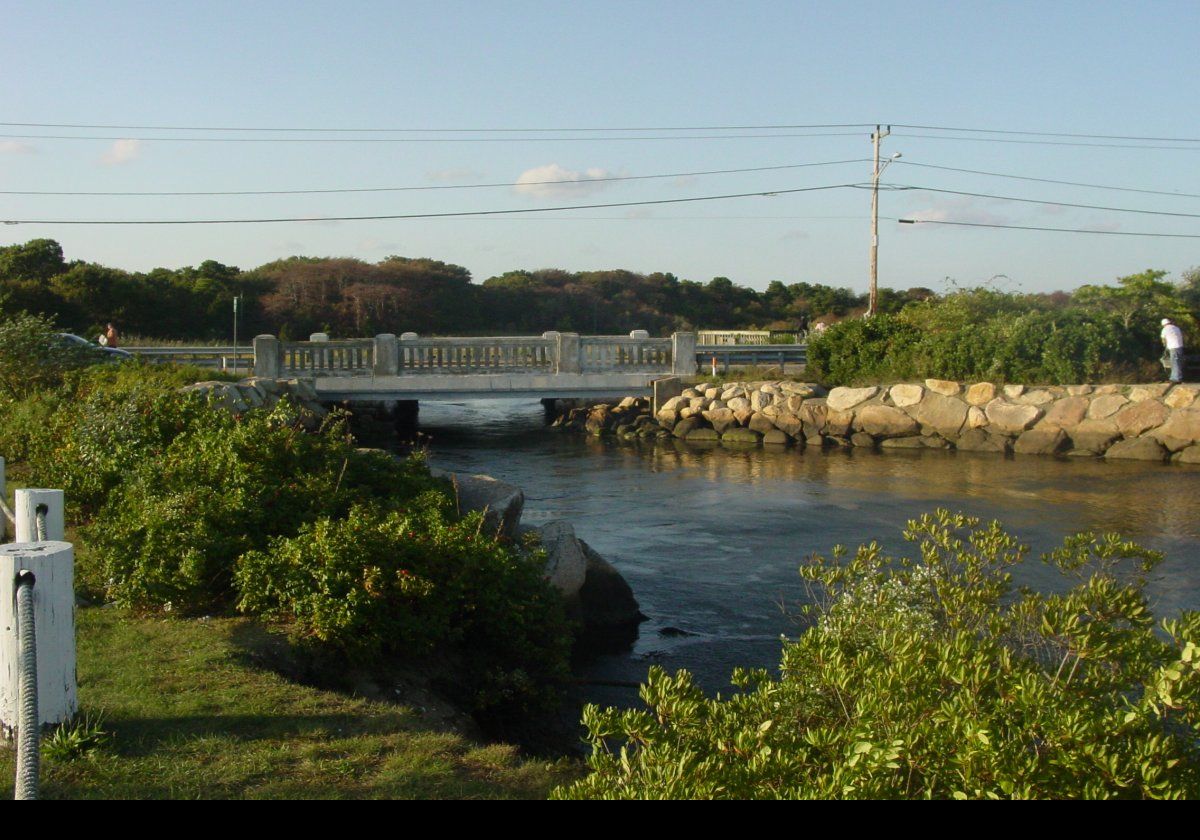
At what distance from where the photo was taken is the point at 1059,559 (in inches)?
196

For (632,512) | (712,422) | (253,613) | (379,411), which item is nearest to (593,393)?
(712,422)

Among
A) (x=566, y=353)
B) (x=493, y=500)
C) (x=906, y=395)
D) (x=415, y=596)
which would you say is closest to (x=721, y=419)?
(x=566, y=353)

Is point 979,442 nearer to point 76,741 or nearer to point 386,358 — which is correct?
point 386,358

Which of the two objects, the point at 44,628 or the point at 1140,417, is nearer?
the point at 44,628

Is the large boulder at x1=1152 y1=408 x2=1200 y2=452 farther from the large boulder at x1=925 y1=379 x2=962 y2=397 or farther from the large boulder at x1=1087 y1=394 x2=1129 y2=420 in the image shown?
the large boulder at x1=925 y1=379 x2=962 y2=397

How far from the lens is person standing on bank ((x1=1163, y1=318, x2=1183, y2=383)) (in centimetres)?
2450

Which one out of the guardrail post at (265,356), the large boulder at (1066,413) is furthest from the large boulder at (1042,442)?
the guardrail post at (265,356)

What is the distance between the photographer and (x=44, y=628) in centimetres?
471

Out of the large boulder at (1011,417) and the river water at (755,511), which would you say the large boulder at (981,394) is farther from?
the river water at (755,511)

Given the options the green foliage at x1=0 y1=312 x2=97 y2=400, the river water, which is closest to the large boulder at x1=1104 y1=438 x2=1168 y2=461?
the river water

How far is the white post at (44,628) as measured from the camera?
15.2 feet

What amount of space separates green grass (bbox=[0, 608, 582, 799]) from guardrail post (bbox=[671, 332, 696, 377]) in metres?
22.4

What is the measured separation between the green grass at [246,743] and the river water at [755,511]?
2.71 metres

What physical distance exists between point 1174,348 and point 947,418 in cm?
524
